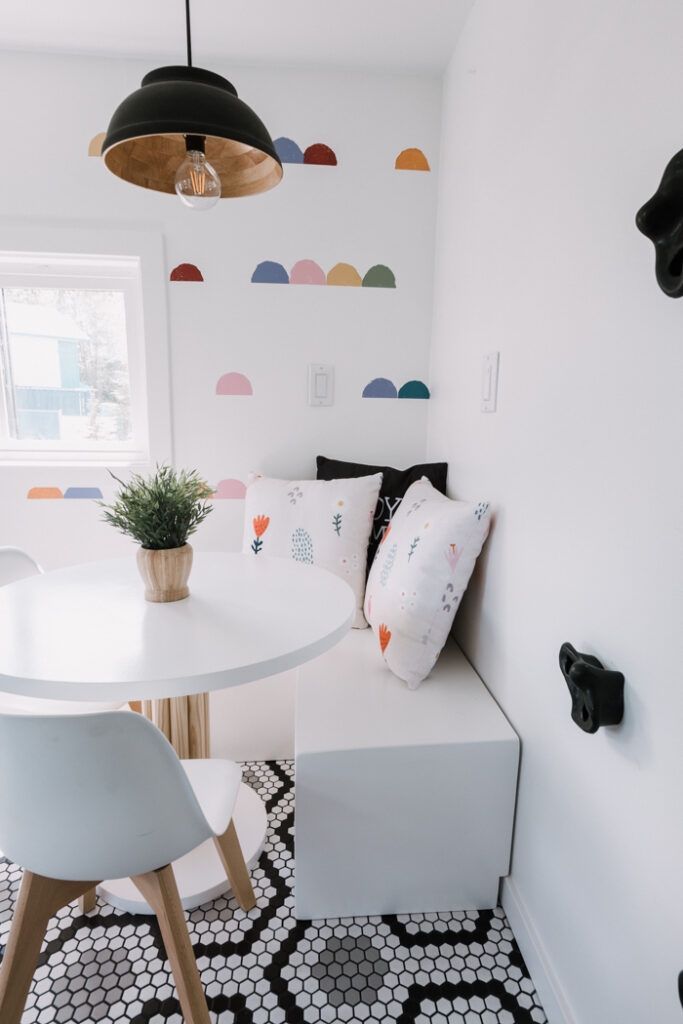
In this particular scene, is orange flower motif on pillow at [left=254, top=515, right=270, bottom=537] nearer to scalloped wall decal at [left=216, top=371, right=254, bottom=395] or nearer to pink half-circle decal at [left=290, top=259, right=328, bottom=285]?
scalloped wall decal at [left=216, top=371, right=254, bottom=395]

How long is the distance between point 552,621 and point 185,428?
4.69ft

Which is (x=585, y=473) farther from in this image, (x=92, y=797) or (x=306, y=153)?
(x=306, y=153)

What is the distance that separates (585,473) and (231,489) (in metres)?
1.37

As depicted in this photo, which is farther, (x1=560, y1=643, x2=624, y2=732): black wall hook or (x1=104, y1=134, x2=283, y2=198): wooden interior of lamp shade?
(x1=104, y1=134, x2=283, y2=198): wooden interior of lamp shade

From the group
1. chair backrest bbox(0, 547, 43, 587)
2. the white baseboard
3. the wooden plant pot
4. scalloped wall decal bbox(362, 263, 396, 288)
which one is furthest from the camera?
scalloped wall decal bbox(362, 263, 396, 288)

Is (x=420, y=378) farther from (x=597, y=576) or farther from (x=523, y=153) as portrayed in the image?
(x=597, y=576)

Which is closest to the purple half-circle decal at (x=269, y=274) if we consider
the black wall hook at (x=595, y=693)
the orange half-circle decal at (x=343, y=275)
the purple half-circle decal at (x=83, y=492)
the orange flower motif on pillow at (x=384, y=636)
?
the orange half-circle decal at (x=343, y=275)

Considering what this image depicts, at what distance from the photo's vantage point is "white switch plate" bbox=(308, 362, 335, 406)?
1.99 m

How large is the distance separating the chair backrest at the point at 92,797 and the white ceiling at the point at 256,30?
187 centimetres

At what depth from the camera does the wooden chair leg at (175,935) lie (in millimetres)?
918

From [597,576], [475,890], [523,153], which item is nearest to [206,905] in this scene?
[475,890]

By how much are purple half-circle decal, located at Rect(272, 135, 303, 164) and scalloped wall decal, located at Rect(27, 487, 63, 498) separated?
1.38m

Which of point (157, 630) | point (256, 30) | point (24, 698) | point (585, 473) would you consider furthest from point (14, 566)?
point (256, 30)

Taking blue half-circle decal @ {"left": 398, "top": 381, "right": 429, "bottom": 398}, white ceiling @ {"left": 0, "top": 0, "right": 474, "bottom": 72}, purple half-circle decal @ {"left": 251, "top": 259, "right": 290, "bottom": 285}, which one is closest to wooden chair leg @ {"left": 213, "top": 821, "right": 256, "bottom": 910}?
blue half-circle decal @ {"left": 398, "top": 381, "right": 429, "bottom": 398}
